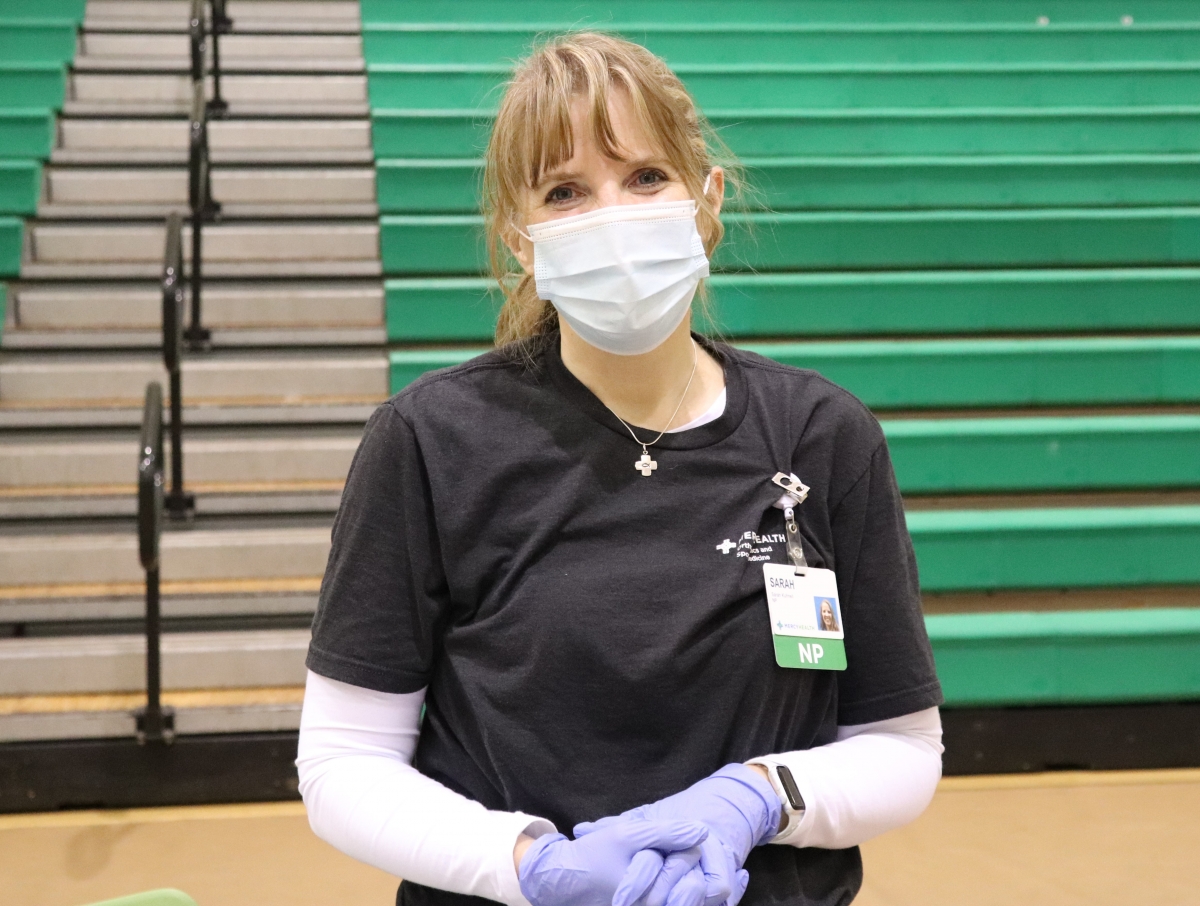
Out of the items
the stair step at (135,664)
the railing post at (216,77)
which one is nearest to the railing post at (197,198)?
the railing post at (216,77)

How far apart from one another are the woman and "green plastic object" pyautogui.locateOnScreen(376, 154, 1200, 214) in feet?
11.0

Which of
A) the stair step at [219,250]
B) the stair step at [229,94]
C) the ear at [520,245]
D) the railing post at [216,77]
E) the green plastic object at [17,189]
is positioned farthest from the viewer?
the stair step at [229,94]

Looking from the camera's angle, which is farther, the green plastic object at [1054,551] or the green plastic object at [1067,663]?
the green plastic object at [1054,551]

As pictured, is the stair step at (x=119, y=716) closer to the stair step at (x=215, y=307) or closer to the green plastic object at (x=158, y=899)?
the stair step at (x=215, y=307)

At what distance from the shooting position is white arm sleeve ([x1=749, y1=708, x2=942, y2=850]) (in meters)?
1.00

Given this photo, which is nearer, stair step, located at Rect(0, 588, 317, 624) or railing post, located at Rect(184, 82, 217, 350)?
stair step, located at Rect(0, 588, 317, 624)

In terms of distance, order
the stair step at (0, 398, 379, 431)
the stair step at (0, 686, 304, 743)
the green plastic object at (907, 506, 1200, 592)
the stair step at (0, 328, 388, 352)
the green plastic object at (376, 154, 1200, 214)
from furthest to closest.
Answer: the green plastic object at (376, 154, 1200, 214) < the stair step at (0, 328, 388, 352) < the stair step at (0, 398, 379, 431) < the green plastic object at (907, 506, 1200, 592) < the stair step at (0, 686, 304, 743)

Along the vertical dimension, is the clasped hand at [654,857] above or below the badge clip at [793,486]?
below

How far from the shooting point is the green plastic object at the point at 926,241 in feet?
13.5

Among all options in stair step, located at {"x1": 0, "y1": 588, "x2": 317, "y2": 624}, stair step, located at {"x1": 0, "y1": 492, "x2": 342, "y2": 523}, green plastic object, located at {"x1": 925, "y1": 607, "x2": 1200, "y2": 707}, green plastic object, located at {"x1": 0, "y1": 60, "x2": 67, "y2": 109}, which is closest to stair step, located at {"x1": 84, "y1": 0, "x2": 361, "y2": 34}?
green plastic object, located at {"x1": 0, "y1": 60, "x2": 67, "y2": 109}

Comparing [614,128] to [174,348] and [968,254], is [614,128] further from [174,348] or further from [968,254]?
[968,254]

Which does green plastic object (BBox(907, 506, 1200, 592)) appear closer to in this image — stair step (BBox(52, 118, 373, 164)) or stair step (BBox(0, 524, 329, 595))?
stair step (BBox(0, 524, 329, 595))

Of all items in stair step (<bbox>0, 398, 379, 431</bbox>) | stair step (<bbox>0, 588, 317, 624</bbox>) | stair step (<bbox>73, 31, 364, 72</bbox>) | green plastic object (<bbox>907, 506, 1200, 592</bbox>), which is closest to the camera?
stair step (<bbox>0, 588, 317, 624</bbox>)

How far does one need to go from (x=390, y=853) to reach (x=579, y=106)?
24.6 inches
